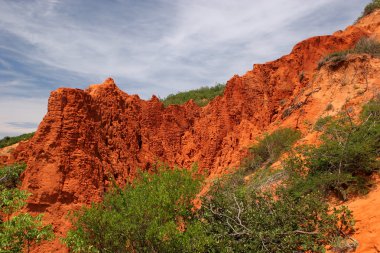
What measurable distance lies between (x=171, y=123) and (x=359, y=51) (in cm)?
1336

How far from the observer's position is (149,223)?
8617 millimetres

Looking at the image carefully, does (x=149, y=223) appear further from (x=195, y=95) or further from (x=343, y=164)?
(x=195, y=95)

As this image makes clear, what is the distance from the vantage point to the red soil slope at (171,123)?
15367 millimetres

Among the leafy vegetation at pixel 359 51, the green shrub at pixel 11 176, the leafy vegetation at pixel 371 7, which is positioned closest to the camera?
the green shrub at pixel 11 176

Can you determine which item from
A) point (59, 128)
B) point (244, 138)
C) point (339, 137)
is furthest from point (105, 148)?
point (339, 137)

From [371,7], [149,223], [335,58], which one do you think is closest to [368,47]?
[335,58]

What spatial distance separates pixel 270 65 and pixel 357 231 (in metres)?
17.6

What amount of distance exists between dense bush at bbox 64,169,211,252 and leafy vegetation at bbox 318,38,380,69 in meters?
14.2

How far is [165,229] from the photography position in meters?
8.11

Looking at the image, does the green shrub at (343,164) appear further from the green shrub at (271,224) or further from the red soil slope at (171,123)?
the red soil slope at (171,123)

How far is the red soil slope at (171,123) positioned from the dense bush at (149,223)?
15.7 ft

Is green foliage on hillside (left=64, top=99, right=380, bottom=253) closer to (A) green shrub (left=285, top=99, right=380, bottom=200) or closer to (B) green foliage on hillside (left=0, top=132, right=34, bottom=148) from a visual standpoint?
(A) green shrub (left=285, top=99, right=380, bottom=200)

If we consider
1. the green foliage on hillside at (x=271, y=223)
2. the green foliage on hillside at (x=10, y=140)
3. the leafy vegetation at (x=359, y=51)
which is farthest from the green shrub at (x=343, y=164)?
the green foliage on hillside at (x=10, y=140)

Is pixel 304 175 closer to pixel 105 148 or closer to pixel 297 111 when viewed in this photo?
pixel 297 111
